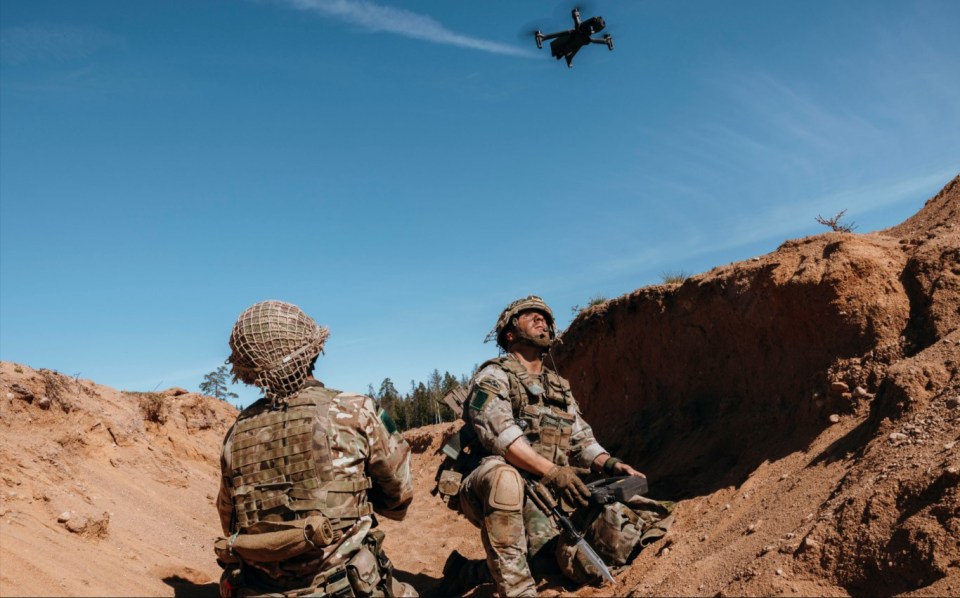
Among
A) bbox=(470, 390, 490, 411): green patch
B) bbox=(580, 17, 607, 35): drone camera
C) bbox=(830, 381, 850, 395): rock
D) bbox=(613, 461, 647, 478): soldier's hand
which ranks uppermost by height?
bbox=(580, 17, 607, 35): drone camera

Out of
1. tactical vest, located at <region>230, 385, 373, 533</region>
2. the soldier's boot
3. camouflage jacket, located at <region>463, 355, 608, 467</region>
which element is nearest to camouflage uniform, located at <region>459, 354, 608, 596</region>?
camouflage jacket, located at <region>463, 355, 608, 467</region>

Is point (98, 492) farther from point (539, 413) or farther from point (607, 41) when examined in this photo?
point (607, 41)

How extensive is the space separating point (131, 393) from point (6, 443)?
6.65 meters

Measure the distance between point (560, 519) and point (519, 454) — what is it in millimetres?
563

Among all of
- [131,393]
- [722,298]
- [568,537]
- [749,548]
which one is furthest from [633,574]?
[131,393]

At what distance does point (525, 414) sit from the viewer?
568 cm

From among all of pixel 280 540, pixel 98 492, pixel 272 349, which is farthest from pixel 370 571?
pixel 98 492

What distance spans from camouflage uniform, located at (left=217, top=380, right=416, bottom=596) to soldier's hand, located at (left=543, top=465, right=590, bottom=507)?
1.48m

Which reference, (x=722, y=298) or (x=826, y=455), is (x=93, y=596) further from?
(x=722, y=298)

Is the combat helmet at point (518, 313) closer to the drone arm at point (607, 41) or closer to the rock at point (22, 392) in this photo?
the rock at point (22, 392)

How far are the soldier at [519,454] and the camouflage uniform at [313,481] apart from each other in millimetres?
1042

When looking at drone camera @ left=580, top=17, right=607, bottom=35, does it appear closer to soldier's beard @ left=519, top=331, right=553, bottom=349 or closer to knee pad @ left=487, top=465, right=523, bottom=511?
soldier's beard @ left=519, top=331, right=553, bottom=349

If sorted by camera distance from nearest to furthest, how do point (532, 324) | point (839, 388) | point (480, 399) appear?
point (480, 399)
point (839, 388)
point (532, 324)

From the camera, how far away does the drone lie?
36.5 ft
